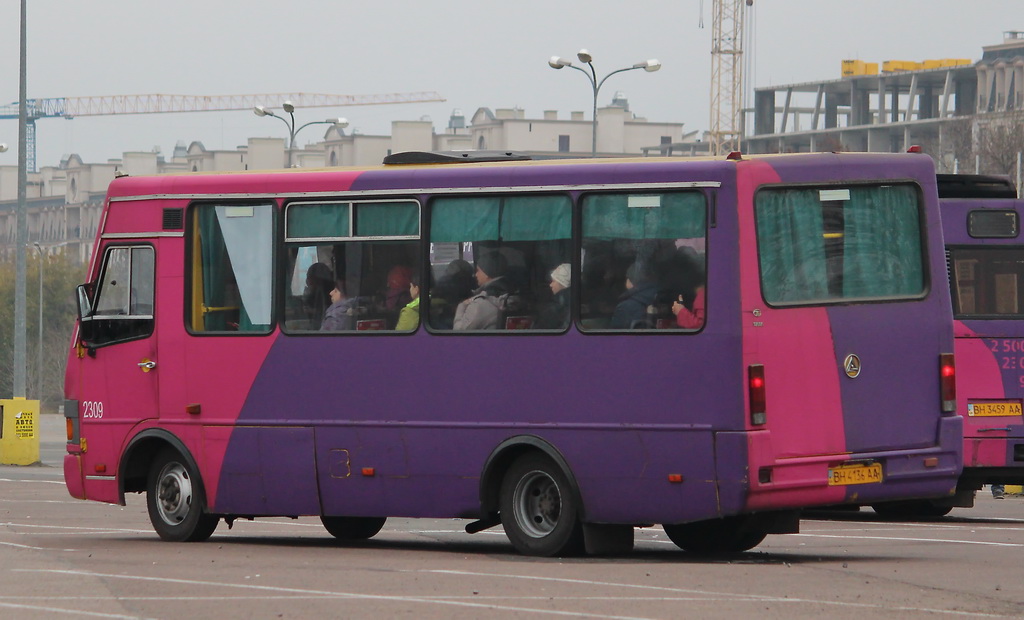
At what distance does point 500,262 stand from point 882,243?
2886 mm

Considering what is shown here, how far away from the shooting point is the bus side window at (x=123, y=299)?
1581 cm

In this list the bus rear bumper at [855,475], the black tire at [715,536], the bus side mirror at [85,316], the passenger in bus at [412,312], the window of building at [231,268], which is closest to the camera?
the bus rear bumper at [855,475]

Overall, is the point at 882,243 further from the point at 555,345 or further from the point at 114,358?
the point at 114,358

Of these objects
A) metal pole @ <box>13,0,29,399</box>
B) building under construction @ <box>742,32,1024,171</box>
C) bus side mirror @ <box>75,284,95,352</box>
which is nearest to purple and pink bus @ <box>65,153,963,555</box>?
bus side mirror @ <box>75,284,95,352</box>

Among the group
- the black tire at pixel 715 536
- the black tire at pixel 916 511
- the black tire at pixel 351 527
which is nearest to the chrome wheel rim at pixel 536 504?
the black tire at pixel 715 536

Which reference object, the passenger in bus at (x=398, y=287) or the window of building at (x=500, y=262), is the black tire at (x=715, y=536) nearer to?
the window of building at (x=500, y=262)

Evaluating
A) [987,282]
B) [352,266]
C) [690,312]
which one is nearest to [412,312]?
[352,266]

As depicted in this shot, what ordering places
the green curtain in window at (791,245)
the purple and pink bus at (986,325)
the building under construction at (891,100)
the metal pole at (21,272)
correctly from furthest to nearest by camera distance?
the building under construction at (891,100) < the metal pole at (21,272) < the purple and pink bus at (986,325) < the green curtain in window at (791,245)

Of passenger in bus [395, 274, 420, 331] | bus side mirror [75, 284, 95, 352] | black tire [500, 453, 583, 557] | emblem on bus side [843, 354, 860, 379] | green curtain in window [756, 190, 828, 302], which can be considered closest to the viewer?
green curtain in window [756, 190, 828, 302]

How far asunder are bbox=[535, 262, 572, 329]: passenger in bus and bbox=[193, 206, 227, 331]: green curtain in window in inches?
126

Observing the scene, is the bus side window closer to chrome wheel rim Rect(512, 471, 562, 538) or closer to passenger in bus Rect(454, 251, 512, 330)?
passenger in bus Rect(454, 251, 512, 330)

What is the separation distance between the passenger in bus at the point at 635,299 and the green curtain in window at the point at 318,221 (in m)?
2.55

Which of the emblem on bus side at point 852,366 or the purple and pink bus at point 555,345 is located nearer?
the purple and pink bus at point 555,345

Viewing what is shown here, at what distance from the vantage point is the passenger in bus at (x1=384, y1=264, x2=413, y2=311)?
561 inches
